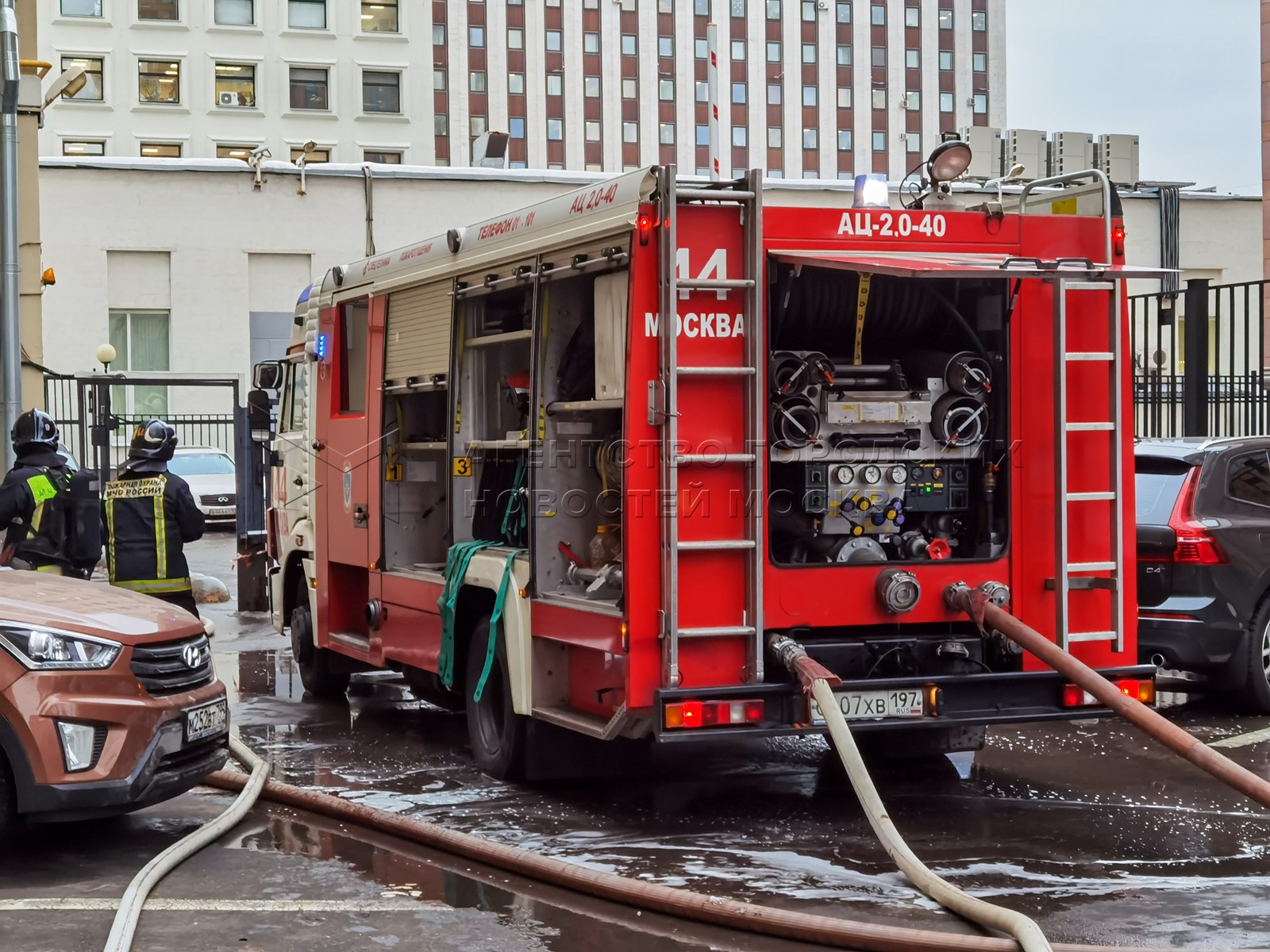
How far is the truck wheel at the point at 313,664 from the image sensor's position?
11.5 metres

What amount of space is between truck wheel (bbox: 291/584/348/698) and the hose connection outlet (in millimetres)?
5132

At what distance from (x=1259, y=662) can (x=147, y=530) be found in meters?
6.81

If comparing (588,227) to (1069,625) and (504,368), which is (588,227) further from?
(1069,625)

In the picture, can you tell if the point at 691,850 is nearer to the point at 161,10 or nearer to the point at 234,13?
the point at 234,13

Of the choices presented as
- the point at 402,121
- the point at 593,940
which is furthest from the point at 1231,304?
the point at 402,121

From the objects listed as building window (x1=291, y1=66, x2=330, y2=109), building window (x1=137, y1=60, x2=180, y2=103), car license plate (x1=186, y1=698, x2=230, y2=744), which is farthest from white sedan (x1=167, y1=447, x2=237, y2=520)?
building window (x1=137, y1=60, x2=180, y2=103)

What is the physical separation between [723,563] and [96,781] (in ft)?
8.84

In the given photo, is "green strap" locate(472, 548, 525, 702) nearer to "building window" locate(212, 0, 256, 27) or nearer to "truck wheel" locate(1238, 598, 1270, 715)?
"truck wheel" locate(1238, 598, 1270, 715)

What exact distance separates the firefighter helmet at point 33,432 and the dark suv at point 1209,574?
21.4 feet

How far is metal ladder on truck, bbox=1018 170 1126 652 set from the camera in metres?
7.49

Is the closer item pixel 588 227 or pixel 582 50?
pixel 588 227

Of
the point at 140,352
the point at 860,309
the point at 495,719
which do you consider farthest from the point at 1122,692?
the point at 140,352

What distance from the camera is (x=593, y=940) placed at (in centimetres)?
565

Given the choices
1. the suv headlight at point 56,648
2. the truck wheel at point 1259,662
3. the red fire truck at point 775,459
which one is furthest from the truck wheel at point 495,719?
the truck wheel at point 1259,662
